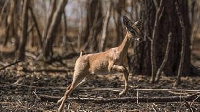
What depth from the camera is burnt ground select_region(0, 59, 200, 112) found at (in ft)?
20.0

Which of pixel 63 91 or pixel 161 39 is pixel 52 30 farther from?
pixel 63 91

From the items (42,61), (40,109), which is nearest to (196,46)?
(42,61)

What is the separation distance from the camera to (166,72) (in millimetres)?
9742

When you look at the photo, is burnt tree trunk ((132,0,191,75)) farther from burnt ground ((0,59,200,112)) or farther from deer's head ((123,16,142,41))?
deer's head ((123,16,142,41))

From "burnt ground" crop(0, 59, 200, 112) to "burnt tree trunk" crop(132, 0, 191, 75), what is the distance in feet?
0.98

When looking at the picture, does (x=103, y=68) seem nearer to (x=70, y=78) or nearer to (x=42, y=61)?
(x=70, y=78)

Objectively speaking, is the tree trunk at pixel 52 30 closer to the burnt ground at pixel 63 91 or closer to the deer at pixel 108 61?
the burnt ground at pixel 63 91

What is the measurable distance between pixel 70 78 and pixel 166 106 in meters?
3.30

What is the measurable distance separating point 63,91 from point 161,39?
9.53 ft

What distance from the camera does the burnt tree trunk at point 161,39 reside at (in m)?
9.49

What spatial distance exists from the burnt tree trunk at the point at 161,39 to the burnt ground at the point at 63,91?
0.30 metres

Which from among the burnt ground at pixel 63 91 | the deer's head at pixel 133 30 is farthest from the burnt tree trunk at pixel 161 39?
the deer's head at pixel 133 30

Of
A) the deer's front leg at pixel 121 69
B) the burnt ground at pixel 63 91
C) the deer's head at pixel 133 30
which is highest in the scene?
the deer's head at pixel 133 30

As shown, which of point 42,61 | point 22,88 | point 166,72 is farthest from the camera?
point 42,61
